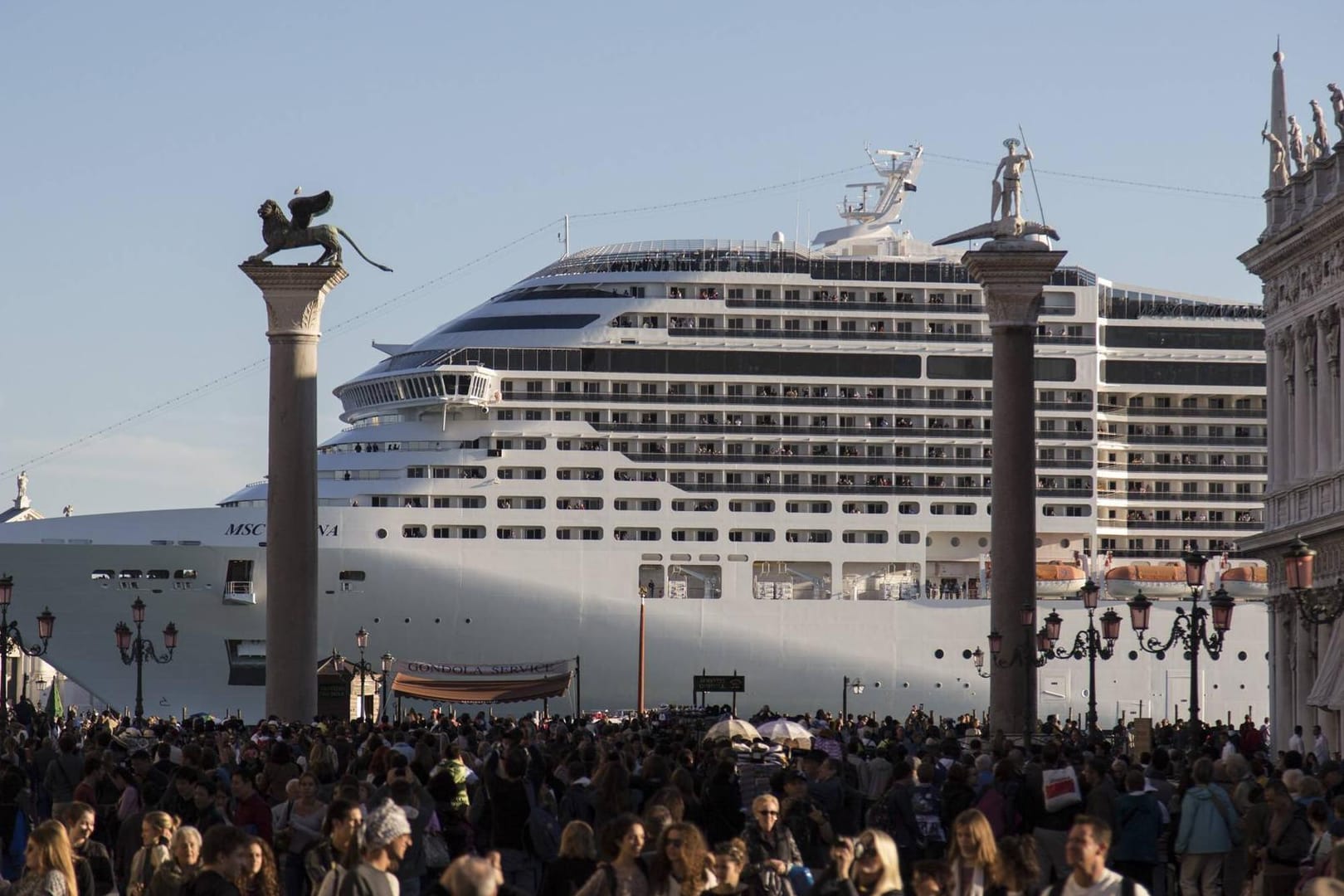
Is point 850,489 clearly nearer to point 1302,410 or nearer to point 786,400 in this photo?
point 786,400

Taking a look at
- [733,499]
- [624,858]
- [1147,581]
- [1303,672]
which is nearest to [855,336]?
[733,499]

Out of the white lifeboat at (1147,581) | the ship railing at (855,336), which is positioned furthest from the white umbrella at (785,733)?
the ship railing at (855,336)

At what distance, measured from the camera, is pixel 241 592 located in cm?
5369

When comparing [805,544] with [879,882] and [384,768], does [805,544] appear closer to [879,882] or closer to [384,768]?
[384,768]

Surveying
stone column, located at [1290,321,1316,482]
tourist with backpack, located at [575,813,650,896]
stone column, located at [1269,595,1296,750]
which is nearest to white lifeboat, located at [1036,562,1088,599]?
stone column, located at [1269,595,1296,750]

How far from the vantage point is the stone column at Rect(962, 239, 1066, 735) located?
96.3 feet

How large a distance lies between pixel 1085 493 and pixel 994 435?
2981cm

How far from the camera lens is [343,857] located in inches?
354

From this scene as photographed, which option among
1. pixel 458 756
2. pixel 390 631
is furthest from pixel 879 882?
pixel 390 631

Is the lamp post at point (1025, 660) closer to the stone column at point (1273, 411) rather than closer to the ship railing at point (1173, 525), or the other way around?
the stone column at point (1273, 411)

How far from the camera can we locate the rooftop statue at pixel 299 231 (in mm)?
29547

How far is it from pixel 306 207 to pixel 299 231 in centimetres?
30

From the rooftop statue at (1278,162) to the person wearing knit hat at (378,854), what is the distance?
98.3 ft

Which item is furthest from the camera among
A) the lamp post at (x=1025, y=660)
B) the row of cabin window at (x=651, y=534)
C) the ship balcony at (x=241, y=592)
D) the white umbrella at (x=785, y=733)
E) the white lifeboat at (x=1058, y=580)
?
the white lifeboat at (x=1058, y=580)
